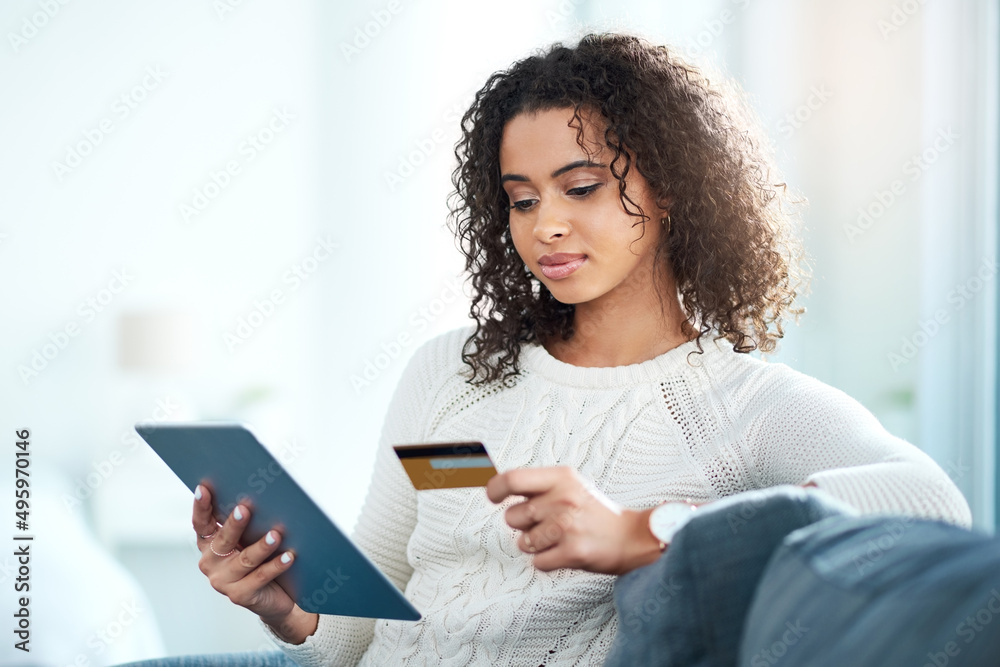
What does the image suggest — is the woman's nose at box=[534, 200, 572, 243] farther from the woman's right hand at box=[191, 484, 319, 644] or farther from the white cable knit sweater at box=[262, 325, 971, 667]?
the woman's right hand at box=[191, 484, 319, 644]

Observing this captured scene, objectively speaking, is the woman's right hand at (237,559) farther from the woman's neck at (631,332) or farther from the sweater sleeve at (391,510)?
the woman's neck at (631,332)

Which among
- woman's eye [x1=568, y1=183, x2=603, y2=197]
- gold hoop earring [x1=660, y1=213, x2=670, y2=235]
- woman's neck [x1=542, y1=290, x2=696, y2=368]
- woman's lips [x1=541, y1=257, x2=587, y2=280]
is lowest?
woman's neck [x1=542, y1=290, x2=696, y2=368]

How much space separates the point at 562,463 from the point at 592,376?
14 centimetres

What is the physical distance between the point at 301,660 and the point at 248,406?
1443 millimetres

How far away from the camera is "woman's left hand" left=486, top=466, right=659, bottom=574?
2.75ft

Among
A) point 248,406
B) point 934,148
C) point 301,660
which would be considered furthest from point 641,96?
point 248,406

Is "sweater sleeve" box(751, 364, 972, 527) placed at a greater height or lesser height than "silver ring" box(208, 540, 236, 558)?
greater

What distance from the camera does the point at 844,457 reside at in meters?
1.02

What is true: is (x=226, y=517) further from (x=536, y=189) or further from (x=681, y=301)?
(x=681, y=301)

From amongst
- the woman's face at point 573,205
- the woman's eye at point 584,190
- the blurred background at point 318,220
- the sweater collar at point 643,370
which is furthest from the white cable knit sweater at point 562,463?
the blurred background at point 318,220

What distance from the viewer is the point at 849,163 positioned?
2.28 meters

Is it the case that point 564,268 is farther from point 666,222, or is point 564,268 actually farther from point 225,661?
point 225,661

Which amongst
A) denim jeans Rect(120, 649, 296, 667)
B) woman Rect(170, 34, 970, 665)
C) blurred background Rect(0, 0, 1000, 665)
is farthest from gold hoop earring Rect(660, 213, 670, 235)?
blurred background Rect(0, 0, 1000, 665)

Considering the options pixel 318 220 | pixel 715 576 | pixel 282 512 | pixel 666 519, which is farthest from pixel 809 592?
pixel 318 220
